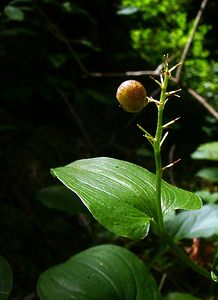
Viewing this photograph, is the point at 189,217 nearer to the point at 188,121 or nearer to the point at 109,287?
the point at 109,287

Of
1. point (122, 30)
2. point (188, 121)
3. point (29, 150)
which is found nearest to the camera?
point (29, 150)

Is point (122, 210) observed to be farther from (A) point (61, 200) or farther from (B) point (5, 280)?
(A) point (61, 200)

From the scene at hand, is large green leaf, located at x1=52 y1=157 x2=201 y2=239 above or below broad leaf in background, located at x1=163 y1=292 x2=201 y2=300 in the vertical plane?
above

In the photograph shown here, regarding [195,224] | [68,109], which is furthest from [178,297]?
[68,109]

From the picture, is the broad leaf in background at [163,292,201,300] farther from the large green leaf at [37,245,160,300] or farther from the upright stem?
the upright stem

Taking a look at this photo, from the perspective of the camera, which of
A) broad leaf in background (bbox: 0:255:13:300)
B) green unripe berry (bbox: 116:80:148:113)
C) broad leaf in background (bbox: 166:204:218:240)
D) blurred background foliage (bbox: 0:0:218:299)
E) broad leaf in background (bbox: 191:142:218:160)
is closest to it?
green unripe berry (bbox: 116:80:148:113)

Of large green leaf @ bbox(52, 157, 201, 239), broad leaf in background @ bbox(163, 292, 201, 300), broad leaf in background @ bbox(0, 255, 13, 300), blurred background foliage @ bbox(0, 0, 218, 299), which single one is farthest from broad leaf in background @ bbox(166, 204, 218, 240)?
broad leaf in background @ bbox(0, 255, 13, 300)

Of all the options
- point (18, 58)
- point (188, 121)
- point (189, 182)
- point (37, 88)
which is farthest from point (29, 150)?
point (188, 121)
